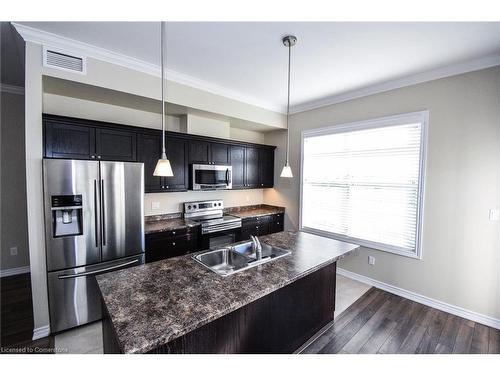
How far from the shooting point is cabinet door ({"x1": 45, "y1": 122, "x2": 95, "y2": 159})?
235 centimetres

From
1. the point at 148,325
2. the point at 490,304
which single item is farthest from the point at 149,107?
the point at 490,304

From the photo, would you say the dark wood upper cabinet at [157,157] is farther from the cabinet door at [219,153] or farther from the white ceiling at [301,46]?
the white ceiling at [301,46]

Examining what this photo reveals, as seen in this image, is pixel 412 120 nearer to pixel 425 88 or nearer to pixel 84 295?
pixel 425 88

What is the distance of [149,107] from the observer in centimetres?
325

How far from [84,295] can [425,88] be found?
15.5 feet

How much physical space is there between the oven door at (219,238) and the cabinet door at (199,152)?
1189 mm

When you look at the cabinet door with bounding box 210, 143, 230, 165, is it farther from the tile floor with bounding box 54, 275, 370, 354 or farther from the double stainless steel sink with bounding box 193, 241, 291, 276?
the tile floor with bounding box 54, 275, 370, 354

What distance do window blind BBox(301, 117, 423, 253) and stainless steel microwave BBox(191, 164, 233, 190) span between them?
4.85ft

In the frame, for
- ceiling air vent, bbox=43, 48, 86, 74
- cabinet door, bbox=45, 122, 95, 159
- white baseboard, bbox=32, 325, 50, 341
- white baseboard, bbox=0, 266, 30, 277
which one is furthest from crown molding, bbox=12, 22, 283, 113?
white baseboard, bbox=0, 266, 30, 277

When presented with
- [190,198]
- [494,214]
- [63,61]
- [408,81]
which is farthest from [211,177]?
[494,214]

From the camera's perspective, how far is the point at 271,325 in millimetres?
1814

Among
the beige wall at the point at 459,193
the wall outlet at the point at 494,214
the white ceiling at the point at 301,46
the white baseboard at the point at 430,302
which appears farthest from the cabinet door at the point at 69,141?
the wall outlet at the point at 494,214

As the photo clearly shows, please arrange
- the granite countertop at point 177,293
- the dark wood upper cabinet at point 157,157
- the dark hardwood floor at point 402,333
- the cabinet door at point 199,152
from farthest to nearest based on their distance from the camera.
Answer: the cabinet door at point 199,152, the dark wood upper cabinet at point 157,157, the dark hardwood floor at point 402,333, the granite countertop at point 177,293

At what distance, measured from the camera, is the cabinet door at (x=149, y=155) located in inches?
120
